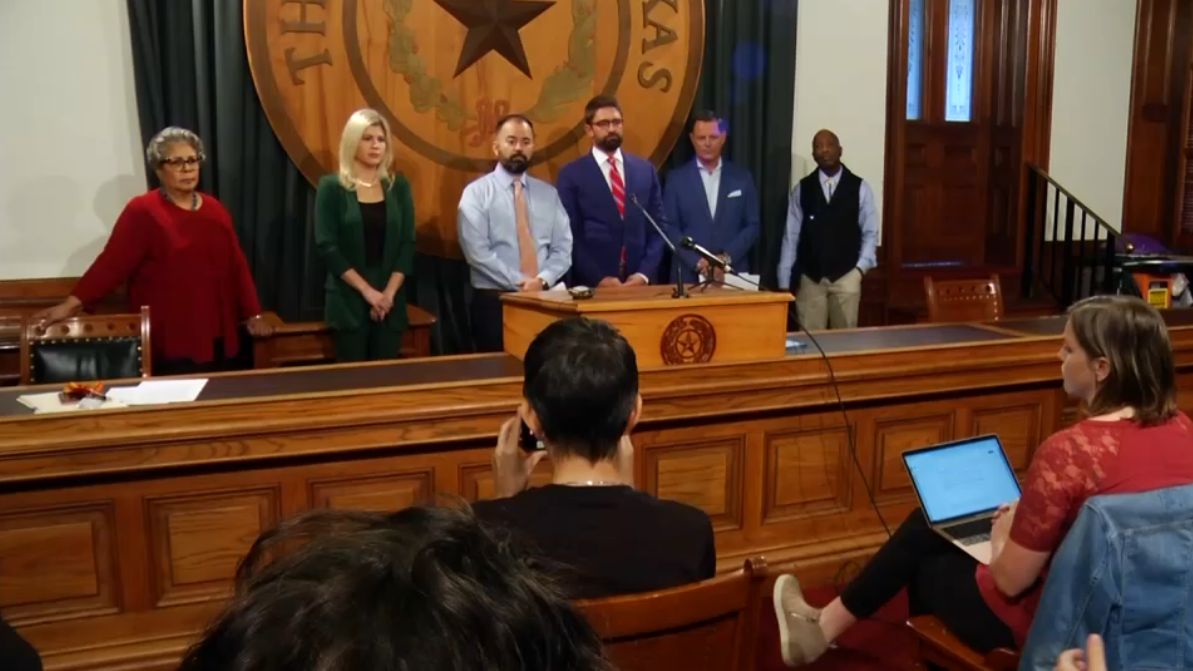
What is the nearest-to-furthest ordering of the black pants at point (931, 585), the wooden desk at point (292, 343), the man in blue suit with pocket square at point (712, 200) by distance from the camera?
1. the black pants at point (931, 585)
2. the wooden desk at point (292, 343)
3. the man in blue suit with pocket square at point (712, 200)

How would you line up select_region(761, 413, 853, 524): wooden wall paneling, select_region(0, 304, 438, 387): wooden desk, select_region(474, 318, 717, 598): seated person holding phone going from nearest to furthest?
select_region(474, 318, 717, 598): seated person holding phone
select_region(761, 413, 853, 524): wooden wall paneling
select_region(0, 304, 438, 387): wooden desk

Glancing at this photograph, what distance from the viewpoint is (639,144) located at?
4812mm

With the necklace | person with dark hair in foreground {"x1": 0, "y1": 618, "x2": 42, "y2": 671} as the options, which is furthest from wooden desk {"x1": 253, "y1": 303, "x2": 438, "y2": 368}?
person with dark hair in foreground {"x1": 0, "y1": 618, "x2": 42, "y2": 671}

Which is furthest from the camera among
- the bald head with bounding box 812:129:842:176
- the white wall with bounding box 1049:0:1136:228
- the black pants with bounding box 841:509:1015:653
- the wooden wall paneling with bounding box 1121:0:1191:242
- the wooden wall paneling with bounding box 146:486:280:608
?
the wooden wall paneling with bounding box 1121:0:1191:242

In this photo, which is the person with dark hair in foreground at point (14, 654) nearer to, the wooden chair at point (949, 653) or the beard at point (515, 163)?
the wooden chair at point (949, 653)

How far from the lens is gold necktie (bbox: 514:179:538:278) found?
3760mm

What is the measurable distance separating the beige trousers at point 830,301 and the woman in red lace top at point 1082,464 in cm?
290

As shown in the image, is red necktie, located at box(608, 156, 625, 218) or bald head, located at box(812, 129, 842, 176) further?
bald head, located at box(812, 129, 842, 176)

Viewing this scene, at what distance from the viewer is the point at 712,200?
4.37 meters

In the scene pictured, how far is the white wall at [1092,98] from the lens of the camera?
19.5ft

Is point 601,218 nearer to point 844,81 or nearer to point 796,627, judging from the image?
point 796,627

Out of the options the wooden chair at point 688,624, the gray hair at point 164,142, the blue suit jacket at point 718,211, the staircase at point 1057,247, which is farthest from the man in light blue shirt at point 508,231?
the staircase at point 1057,247

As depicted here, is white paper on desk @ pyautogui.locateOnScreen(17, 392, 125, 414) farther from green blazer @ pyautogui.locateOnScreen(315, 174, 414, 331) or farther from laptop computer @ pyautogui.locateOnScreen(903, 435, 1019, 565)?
laptop computer @ pyautogui.locateOnScreen(903, 435, 1019, 565)

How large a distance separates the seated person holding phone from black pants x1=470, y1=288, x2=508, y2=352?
1849mm
